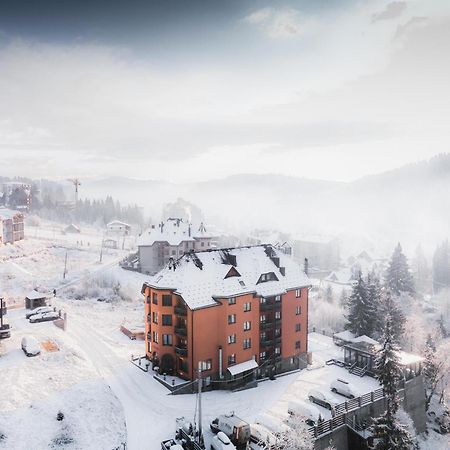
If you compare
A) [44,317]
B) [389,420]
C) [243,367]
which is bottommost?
[389,420]

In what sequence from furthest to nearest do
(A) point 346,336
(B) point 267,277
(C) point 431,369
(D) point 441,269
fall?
(D) point 441,269 → (A) point 346,336 → (C) point 431,369 → (B) point 267,277

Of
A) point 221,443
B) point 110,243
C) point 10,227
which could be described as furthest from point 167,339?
point 110,243

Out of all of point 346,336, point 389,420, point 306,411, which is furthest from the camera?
point 346,336

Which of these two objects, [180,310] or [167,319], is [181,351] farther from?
[180,310]

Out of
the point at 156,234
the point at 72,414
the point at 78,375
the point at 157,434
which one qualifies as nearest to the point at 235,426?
the point at 157,434

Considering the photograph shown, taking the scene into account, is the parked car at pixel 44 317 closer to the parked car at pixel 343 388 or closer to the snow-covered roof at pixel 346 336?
the parked car at pixel 343 388

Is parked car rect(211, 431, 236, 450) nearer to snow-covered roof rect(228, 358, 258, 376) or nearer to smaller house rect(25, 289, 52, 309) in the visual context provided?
snow-covered roof rect(228, 358, 258, 376)

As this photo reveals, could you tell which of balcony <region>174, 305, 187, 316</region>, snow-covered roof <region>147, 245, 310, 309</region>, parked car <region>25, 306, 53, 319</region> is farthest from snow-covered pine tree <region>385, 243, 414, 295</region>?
parked car <region>25, 306, 53, 319</region>
